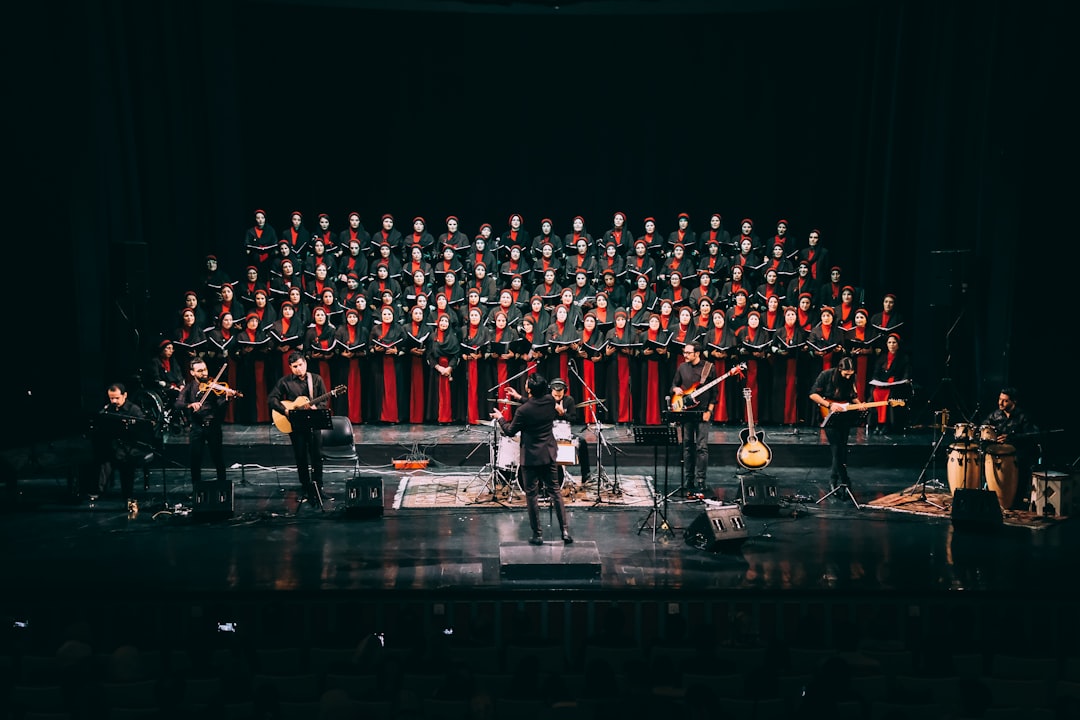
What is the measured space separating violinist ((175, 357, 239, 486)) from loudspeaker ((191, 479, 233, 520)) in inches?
12.6

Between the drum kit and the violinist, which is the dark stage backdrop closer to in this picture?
the drum kit

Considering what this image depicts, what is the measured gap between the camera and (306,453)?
1200 cm

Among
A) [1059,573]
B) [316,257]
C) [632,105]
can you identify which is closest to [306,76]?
[316,257]

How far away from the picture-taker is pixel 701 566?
9.85 metres

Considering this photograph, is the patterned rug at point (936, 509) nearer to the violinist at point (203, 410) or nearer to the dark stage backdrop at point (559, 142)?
the dark stage backdrop at point (559, 142)

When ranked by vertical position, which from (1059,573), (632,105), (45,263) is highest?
(632,105)

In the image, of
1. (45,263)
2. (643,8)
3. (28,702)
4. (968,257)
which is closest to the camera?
(28,702)

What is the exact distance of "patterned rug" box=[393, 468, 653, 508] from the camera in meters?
12.1

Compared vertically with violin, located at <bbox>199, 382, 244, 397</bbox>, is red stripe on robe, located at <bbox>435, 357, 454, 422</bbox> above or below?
below

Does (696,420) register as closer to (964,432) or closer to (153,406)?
(964,432)

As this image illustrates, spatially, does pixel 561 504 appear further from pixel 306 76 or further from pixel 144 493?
pixel 306 76

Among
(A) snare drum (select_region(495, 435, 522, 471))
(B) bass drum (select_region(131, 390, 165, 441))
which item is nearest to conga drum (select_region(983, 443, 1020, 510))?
(A) snare drum (select_region(495, 435, 522, 471))

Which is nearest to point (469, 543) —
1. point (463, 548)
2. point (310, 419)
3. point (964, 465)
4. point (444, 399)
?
point (463, 548)

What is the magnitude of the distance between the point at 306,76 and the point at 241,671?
14.6 m
